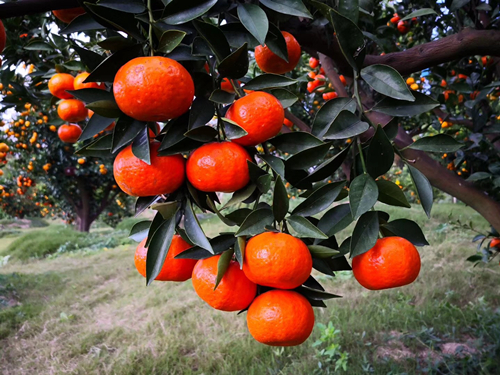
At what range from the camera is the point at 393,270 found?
1.71ft

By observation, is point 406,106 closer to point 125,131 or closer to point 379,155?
point 379,155

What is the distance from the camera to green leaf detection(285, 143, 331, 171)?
48cm

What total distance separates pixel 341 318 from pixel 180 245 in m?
1.94

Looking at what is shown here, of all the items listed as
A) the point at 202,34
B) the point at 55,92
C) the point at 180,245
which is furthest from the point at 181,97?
the point at 55,92

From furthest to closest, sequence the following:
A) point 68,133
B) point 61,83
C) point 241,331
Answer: point 241,331 < point 68,133 < point 61,83

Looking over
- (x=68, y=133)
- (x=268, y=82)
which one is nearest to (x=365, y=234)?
(x=268, y=82)

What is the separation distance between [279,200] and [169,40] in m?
0.24

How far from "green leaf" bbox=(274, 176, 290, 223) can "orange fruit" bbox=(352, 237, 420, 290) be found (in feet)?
Result: 0.52

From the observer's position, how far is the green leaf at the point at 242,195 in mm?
476

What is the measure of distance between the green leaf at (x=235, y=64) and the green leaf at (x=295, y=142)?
0.35ft

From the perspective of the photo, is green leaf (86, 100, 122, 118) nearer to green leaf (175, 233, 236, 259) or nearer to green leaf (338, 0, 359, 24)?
green leaf (175, 233, 236, 259)

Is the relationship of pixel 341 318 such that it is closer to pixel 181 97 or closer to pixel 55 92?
pixel 55 92

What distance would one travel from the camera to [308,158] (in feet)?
1.61

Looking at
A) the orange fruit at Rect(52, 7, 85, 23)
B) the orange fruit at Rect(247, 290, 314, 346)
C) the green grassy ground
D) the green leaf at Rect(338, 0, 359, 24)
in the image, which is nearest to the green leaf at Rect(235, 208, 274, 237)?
the orange fruit at Rect(247, 290, 314, 346)
